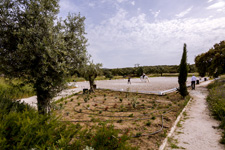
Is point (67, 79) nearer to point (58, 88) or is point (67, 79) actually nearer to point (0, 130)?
point (58, 88)

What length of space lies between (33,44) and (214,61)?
21062mm

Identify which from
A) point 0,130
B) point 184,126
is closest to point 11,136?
point 0,130

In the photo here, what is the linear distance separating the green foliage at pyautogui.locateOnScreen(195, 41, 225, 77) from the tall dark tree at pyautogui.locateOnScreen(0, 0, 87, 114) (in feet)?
64.9

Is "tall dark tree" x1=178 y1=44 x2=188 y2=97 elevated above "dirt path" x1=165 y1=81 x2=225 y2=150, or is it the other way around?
"tall dark tree" x1=178 y1=44 x2=188 y2=97

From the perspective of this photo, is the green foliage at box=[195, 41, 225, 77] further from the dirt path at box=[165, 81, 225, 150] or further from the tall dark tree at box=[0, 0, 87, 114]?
the tall dark tree at box=[0, 0, 87, 114]

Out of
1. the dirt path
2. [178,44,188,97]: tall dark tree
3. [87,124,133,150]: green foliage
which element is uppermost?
[178,44,188,97]: tall dark tree

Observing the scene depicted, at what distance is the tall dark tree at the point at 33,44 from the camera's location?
3721 millimetres

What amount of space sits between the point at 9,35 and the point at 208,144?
7458 mm

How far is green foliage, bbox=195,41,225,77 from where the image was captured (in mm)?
16008

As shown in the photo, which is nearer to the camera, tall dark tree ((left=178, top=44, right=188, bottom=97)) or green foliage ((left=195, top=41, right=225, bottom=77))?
tall dark tree ((left=178, top=44, right=188, bottom=97))

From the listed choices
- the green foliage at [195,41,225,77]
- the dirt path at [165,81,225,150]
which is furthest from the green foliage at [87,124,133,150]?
the green foliage at [195,41,225,77]

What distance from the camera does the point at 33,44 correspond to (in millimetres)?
3859

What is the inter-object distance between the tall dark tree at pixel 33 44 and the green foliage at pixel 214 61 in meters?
19.8

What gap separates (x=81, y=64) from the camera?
5129 mm
